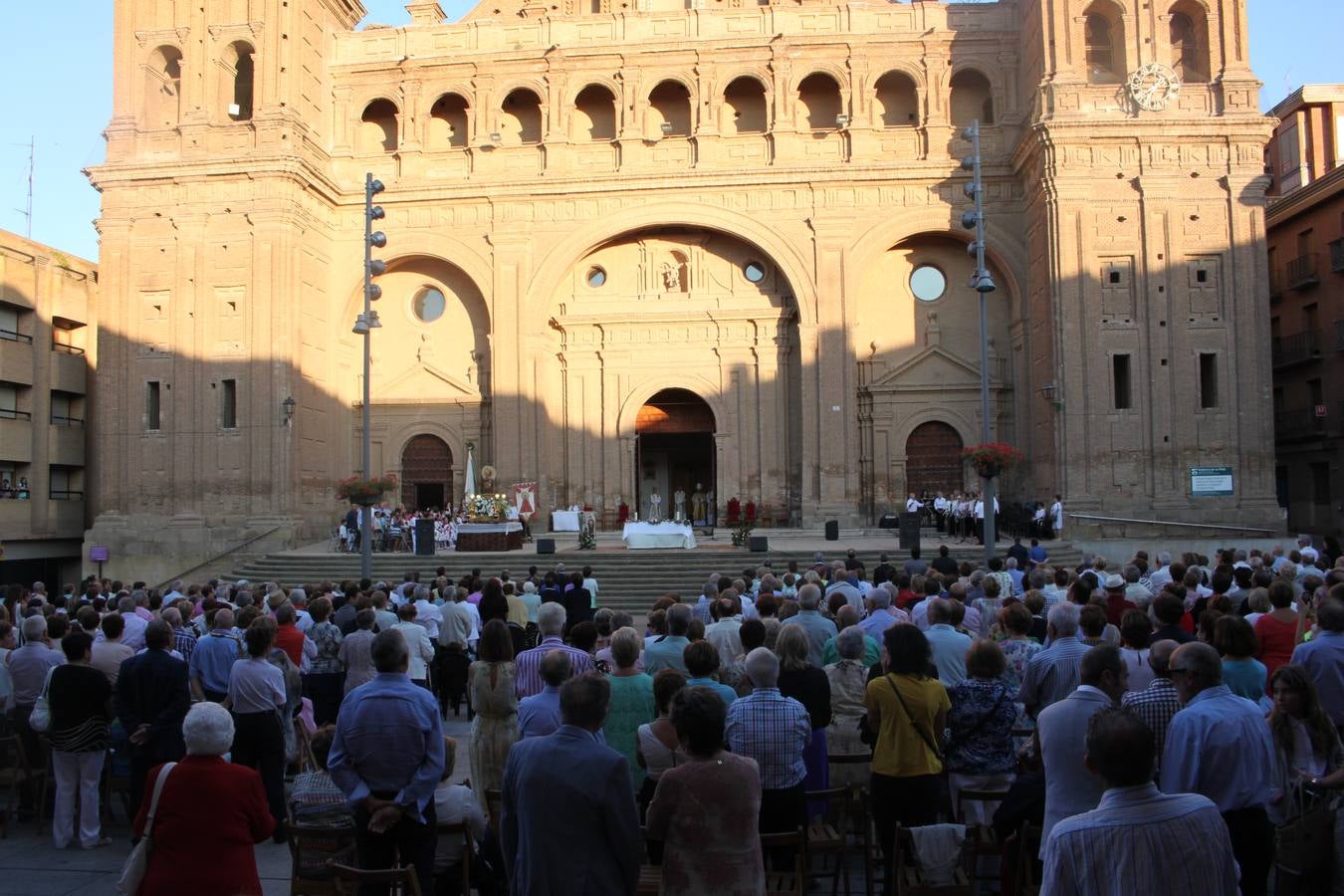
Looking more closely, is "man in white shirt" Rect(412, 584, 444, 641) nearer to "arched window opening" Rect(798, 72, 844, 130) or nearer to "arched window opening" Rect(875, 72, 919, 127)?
"arched window opening" Rect(798, 72, 844, 130)

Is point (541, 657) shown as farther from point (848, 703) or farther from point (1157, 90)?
point (1157, 90)

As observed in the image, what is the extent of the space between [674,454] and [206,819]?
106ft

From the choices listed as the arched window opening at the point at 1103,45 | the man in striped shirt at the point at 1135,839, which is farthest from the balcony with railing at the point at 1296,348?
the man in striped shirt at the point at 1135,839

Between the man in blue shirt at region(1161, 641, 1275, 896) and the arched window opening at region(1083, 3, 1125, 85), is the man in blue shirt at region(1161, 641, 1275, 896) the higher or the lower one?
the lower one

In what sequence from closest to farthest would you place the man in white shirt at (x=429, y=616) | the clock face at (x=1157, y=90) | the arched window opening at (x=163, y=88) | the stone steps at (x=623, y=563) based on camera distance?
the man in white shirt at (x=429, y=616) < the stone steps at (x=623, y=563) < the clock face at (x=1157, y=90) < the arched window opening at (x=163, y=88)

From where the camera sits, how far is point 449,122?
34.6 m

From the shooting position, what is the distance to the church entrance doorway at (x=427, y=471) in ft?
111

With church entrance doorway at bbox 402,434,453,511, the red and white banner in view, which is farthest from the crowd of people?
church entrance doorway at bbox 402,434,453,511

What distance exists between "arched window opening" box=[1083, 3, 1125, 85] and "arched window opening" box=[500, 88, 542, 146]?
17.0 metres

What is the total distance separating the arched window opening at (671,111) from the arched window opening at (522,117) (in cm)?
380

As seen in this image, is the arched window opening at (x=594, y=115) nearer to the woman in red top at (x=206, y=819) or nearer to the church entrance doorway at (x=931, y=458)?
the church entrance doorway at (x=931, y=458)

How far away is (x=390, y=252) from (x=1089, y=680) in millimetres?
30580

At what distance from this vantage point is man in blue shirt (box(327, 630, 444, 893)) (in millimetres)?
5133

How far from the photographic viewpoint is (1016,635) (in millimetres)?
7293
